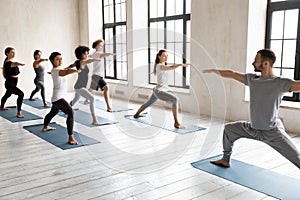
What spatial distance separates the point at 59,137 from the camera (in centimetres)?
404

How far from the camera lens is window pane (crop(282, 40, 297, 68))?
14.6 feet

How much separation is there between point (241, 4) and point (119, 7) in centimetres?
378

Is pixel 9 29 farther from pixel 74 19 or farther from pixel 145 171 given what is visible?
pixel 145 171

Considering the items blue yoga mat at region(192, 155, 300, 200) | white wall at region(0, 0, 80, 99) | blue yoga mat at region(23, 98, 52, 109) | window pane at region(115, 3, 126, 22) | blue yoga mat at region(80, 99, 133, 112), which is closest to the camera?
blue yoga mat at region(192, 155, 300, 200)

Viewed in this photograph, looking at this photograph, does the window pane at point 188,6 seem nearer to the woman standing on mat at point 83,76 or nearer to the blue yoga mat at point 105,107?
the blue yoga mat at point 105,107

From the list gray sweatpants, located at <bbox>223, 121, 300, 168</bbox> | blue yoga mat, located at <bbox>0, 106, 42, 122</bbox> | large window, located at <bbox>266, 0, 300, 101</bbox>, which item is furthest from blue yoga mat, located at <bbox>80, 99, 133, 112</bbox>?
gray sweatpants, located at <bbox>223, 121, 300, 168</bbox>

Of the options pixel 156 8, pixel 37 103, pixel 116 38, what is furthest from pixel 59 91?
pixel 116 38

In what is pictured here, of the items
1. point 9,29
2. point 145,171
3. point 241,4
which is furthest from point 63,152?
point 9,29

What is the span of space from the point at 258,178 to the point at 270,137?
1.26ft

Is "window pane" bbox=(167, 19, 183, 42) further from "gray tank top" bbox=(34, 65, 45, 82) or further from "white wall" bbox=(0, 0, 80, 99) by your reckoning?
"white wall" bbox=(0, 0, 80, 99)

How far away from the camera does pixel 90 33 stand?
8188mm

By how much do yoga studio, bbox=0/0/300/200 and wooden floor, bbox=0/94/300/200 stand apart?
0.01 m

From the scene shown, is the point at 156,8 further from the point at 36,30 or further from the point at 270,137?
the point at 270,137

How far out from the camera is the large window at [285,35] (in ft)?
14.4
